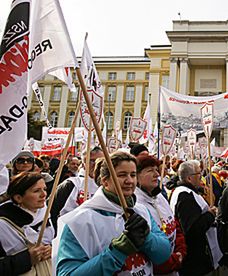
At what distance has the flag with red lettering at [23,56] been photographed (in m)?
2.07

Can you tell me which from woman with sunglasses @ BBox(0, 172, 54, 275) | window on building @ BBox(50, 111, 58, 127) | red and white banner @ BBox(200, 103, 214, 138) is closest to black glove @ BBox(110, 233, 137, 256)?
woman with sunglasses @ BBox(0, 172, 54, 275)

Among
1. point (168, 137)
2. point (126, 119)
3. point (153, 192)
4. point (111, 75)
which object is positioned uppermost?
point (111, 75)

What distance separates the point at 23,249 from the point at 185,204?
167 cm

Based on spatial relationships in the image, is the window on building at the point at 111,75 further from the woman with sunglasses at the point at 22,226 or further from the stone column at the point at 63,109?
the woman with sunglasses at the point at 22,226

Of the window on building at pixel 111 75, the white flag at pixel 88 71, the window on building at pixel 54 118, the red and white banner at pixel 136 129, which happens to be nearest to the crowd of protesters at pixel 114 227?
the white flag at pixel 88 71

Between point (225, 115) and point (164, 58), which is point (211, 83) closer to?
point (164, 58)

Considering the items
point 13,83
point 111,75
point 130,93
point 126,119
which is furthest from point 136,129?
point 111,75

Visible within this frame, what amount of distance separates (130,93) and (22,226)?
47.4 metres

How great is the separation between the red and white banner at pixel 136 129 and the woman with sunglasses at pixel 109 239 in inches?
354

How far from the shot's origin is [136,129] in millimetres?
11180

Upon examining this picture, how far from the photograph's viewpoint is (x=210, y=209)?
348 centimetres

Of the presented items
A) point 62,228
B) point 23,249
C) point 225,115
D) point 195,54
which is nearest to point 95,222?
point 62,228

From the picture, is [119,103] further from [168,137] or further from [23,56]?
[23,56]

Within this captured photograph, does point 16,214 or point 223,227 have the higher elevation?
point 16,214
